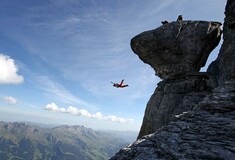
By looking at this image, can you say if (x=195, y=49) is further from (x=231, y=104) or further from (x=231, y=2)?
(x=231, y=104)

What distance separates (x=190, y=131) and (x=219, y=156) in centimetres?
424

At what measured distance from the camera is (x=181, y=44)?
129 ft

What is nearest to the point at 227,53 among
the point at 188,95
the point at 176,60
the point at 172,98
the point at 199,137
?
the point at 188,95

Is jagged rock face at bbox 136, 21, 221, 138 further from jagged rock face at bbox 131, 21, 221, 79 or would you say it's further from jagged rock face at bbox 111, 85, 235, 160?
jagged rock face at bbox 111, 85, 235, 160

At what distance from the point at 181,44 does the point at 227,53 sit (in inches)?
371

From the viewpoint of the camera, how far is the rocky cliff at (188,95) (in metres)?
18.5

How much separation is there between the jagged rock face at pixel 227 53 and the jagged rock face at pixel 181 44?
4983mm

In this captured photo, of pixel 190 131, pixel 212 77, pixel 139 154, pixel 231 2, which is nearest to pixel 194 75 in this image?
pixel 212 77

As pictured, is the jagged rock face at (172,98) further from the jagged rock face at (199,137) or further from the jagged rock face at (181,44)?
the jagged rock face at (199,137)

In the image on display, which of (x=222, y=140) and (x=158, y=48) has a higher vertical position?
(x=158, y=48)

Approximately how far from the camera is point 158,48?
4166 cm

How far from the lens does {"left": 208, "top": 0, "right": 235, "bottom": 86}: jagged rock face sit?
2938 cm

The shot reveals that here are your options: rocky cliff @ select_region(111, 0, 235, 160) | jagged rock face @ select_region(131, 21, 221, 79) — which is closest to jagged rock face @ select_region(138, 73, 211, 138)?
rocky cliff @ select_region(111, 0, 235, 160)

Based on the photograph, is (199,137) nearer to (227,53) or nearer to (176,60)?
(227,53)
